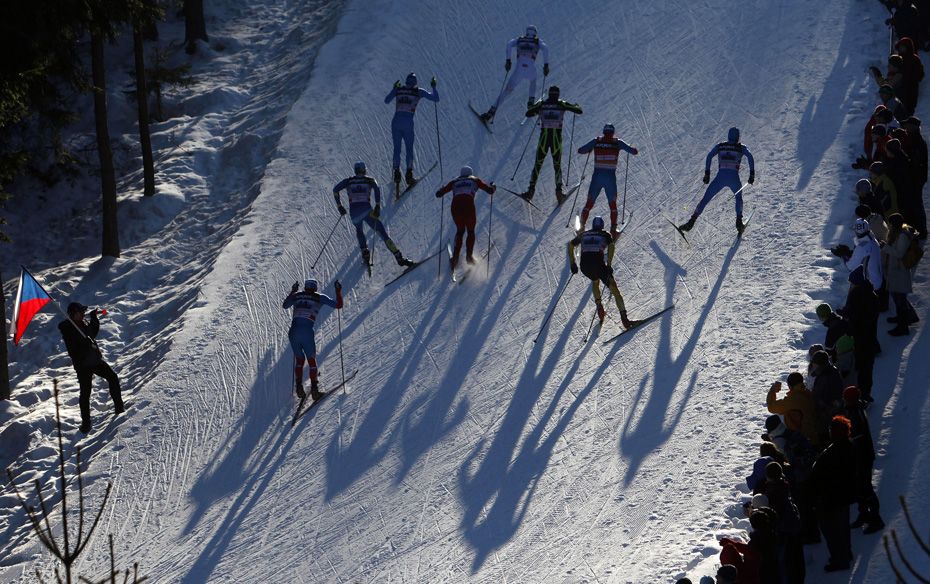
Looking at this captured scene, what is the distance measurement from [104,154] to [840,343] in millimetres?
13800

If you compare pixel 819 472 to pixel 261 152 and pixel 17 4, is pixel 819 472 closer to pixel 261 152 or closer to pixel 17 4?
pixel 17 4

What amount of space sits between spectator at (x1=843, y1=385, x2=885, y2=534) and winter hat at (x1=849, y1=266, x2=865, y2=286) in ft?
7.13

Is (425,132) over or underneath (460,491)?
over

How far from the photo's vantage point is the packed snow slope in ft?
41.5

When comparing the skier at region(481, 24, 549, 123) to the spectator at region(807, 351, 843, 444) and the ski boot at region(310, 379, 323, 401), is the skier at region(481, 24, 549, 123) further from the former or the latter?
the spectator at region(807, 351, 843, 444)

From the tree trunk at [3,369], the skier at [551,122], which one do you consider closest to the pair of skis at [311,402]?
the tree trunk at [3,369]

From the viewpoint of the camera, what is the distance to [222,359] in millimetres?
17266

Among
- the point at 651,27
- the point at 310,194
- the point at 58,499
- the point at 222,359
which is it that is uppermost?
the point at 651,27

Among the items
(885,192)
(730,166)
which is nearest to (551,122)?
(730,166)

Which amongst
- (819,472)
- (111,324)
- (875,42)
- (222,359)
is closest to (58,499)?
(222,359)

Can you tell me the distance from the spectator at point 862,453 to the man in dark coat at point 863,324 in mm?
1679

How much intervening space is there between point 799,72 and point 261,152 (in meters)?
10.7

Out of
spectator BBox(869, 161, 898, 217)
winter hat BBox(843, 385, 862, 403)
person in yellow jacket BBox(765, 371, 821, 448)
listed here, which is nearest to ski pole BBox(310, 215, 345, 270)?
spectator BBox(869, 161, 898, 217)

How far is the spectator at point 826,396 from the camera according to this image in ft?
36.0
